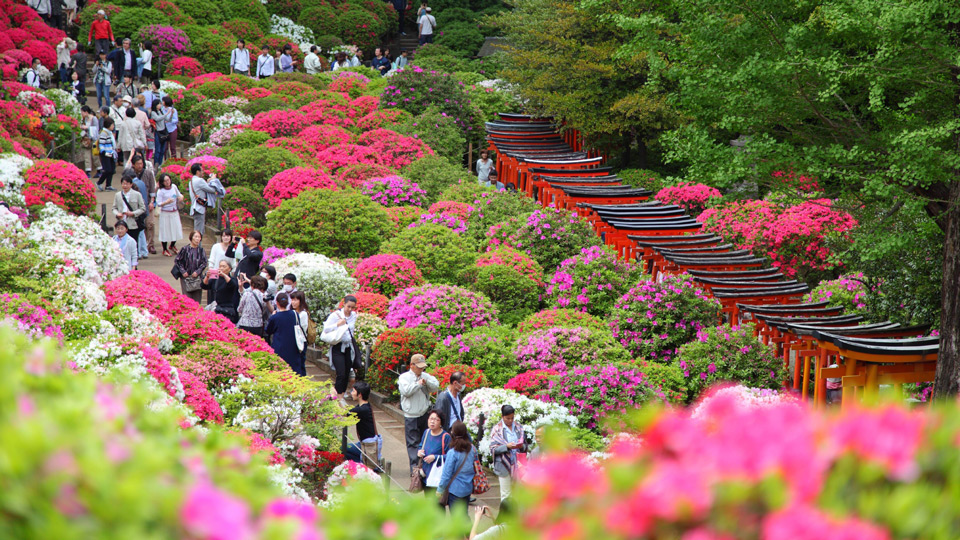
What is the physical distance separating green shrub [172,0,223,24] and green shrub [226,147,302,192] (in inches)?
691

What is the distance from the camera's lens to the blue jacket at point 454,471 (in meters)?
8.28

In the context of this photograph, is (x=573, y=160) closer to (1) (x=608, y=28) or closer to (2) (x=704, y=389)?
(1) (x=608, y=28)

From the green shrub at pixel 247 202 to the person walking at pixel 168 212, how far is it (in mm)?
2352

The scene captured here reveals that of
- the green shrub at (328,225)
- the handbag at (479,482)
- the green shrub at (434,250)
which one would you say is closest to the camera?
the handbag at (479,482)

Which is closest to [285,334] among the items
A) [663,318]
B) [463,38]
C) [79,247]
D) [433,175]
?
[79,247]

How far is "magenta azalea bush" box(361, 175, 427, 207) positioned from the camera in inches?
763

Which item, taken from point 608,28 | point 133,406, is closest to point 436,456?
point 133,406

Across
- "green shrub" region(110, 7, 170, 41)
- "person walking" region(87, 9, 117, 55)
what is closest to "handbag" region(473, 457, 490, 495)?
"person walking" region(87, 9, 117, 55)

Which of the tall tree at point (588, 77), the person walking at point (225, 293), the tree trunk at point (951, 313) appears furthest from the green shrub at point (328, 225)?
the tall tree at point (588, 77)

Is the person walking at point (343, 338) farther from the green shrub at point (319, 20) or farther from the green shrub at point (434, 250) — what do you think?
the green shrub at point (319, 20)

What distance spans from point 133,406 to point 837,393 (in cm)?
1117

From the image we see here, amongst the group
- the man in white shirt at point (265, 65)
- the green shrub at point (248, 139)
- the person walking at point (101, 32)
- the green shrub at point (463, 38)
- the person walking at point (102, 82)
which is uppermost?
the green shrub at point (463, 38)

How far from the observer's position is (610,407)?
1067 centimetres

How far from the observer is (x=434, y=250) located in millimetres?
16000
